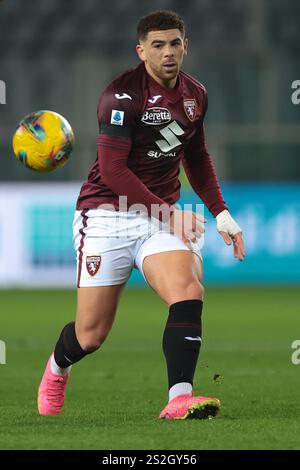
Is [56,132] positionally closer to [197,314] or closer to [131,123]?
[131,123]

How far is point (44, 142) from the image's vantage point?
6.84 metres

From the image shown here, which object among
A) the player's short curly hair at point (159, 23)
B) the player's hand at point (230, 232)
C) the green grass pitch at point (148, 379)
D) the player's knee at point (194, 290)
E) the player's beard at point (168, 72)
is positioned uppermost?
the player's short curly hair at point (159, 23)

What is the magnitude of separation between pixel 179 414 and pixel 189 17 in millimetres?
15572

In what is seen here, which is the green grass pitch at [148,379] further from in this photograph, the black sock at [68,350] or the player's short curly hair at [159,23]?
the player's short curly hair at [159,23]

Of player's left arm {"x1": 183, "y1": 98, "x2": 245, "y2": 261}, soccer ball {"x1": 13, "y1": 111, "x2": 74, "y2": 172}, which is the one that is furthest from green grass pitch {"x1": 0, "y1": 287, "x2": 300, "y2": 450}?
soccer ball {"x1": 13, "y1": 111, "x2": 74, "y2": 172}

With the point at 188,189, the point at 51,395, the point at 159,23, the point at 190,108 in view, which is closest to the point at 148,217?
the point at 190,108

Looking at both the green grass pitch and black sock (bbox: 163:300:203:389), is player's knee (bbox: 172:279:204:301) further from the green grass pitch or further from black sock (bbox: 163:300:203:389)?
the green grass pitch

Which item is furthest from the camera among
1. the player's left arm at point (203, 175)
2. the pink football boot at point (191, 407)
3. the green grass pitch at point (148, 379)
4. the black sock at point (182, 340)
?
the player's left arm at point (203, 175)

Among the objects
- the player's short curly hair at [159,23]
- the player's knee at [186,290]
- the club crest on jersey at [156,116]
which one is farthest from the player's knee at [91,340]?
the player's short curly hair at [159,23]

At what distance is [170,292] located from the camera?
618 cm

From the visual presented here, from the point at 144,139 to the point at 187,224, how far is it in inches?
19.9

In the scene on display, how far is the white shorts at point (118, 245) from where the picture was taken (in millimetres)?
6387

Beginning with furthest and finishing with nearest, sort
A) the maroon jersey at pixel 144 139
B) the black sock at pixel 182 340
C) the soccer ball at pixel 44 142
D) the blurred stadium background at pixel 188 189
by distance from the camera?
the blurred stadium background at pixel 188 189
the soccer ball at pixel 44 142
the maroon jersey at pixel 144 139
the black sock at pixel 182 340

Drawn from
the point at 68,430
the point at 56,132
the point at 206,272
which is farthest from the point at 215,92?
the point at 68,430
